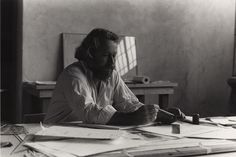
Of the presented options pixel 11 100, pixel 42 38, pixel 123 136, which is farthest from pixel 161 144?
pixel 11 100

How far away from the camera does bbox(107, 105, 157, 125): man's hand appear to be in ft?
5.49

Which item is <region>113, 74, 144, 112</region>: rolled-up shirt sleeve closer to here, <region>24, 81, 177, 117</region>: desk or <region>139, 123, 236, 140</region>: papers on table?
<region>139, 123, 236, 140</region>: papers on table

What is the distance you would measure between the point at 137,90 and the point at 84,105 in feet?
8.39

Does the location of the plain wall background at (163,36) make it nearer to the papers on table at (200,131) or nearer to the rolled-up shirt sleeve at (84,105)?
the rolled-up shirt sleeve at (84,105)

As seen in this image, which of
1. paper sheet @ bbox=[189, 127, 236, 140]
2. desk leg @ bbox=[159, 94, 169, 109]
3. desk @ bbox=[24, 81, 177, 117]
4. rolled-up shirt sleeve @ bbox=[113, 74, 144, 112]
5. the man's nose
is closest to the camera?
paper sheet @ bbox=[189, 127, 236, 140]

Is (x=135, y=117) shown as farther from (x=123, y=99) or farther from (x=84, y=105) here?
(x=123, y=99)

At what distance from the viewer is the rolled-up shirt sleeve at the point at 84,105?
5.57ft

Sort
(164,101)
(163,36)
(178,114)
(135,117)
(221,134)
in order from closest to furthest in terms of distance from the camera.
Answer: (221,134), (135,117), (178,114), (164,101), (163,36)

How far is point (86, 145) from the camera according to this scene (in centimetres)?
119

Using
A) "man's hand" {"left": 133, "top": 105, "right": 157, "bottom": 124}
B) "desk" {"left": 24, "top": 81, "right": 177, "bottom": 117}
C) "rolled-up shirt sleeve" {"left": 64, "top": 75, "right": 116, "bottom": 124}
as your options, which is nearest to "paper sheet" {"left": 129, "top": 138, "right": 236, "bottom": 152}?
"man's hand" {"left": 133, "top": 105, "right": 157, "bottom": 124}

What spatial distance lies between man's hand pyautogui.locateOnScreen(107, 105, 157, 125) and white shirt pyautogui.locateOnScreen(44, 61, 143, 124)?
34 mm

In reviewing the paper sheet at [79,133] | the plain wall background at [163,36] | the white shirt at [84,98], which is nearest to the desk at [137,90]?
the plain wall background at [163,36]

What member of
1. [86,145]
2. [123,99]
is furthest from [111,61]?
[86,145]

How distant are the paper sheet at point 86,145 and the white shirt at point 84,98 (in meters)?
0.45
